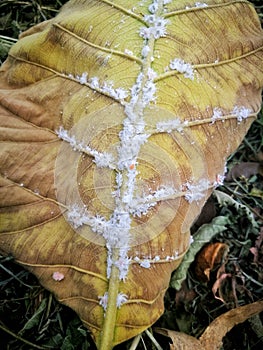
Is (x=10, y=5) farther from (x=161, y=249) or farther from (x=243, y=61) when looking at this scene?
(x=161, y=249)

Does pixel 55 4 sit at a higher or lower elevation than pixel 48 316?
higher

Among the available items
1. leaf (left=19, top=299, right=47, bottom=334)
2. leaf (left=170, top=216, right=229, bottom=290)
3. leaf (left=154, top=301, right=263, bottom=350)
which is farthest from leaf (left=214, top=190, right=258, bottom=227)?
leaf (left=19, top=299, right=47, bottom=334)

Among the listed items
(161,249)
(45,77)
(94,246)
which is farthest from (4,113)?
(161,249)

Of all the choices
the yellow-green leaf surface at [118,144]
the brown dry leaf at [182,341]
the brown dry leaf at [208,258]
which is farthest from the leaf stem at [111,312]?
the brown dry leaf at [208,258]

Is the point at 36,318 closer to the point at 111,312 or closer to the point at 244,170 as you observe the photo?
the point at 111,312

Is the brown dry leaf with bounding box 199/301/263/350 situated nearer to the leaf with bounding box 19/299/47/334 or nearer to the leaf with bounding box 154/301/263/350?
the leaf with bounding box 154/301/263/350

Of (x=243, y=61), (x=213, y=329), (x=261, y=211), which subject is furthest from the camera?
(x=261, y=211)

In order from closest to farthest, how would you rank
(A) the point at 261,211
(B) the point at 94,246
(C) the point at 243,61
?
(B) the point at 94,246 → (C) the point at 243,61 → (A) the point at 261,211
